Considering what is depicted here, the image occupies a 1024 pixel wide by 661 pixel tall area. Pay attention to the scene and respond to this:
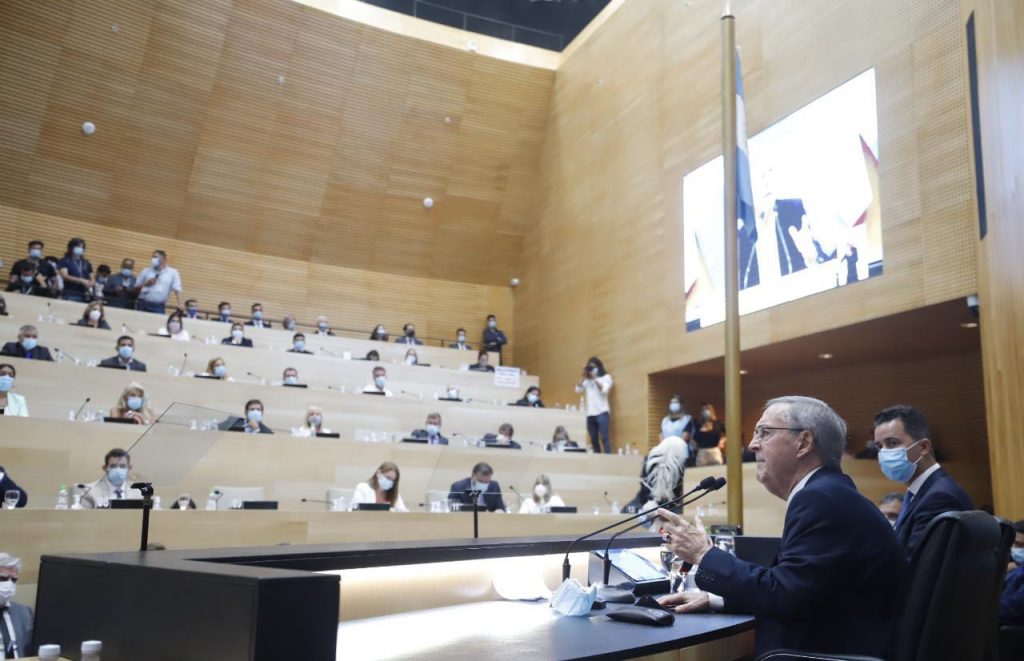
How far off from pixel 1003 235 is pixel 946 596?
4.47 metres

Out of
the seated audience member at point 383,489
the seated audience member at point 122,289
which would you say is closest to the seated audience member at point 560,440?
the seated audience member at point 383,489

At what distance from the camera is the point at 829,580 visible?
2.06m

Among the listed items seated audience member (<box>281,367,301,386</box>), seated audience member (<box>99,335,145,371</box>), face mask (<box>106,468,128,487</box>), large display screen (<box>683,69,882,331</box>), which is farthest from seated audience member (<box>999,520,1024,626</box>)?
seated audience member (<box>281,367,301,386</box>)

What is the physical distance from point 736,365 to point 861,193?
4.73 meters

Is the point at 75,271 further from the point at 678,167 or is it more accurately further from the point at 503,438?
the point at 678,167

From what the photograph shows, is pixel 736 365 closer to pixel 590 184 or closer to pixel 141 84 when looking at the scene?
pixel 590 184

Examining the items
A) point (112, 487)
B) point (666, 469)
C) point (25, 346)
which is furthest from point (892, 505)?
point (25, 346)

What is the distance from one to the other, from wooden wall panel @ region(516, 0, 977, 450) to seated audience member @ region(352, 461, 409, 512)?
4.78 meters

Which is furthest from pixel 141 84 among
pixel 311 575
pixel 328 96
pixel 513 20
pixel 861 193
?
pixel 311 575

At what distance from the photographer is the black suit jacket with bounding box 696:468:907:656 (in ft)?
6.78

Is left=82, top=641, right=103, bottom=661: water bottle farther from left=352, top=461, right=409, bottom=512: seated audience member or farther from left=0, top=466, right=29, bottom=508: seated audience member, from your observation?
left=352, top=461, right=409, bottom=512: seated audience member

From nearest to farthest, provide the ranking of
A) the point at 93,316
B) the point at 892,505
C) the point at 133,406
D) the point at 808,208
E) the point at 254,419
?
1. the point at 892,505
2. the point at 133,406
3. the point at 254,419
4. the point at 808,208
5. the point at 93,316

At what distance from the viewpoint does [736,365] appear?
16.6 ft

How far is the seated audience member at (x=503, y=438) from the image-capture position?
10492mm
